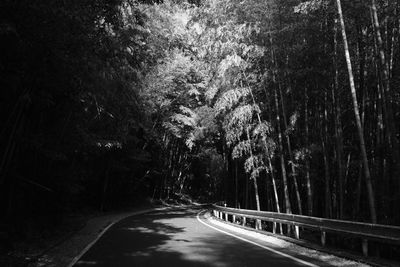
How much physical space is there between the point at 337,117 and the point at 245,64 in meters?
3.85

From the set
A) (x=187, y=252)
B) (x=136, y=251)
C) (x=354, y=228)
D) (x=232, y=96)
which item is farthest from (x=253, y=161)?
(x=354, y=228)

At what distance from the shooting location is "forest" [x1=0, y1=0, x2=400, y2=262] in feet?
23.8

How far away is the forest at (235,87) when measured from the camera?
7262 millimetres

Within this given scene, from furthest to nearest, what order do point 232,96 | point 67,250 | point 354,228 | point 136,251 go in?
point 232,96 < point 67,250 < point 136,251 < point 354,228

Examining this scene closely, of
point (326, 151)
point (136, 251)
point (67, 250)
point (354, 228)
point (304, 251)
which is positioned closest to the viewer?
point (354, 228)

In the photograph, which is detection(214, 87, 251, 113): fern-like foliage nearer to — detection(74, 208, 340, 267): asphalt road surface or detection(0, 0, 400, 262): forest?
detection(0, 0, 400, 262): forest

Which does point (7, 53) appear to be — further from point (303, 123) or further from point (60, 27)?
point (303, 123)

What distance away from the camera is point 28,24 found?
6316 mm

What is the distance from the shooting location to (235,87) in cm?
1420

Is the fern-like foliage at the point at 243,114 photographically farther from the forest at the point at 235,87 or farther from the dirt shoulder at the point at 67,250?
the dirt shoulder at the point at 67,250

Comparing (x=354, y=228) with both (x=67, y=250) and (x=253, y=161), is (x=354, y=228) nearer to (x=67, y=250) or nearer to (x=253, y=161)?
(x=67, y=250)

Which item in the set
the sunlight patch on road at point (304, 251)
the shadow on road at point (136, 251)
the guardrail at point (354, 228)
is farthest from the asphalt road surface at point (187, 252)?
the guardrail at point (354, 228)

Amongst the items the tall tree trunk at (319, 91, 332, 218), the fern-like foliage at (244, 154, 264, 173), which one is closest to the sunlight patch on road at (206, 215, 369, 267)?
the tall tree trunk at (319, 91, 332, 218)

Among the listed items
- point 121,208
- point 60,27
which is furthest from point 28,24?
point 121,208
